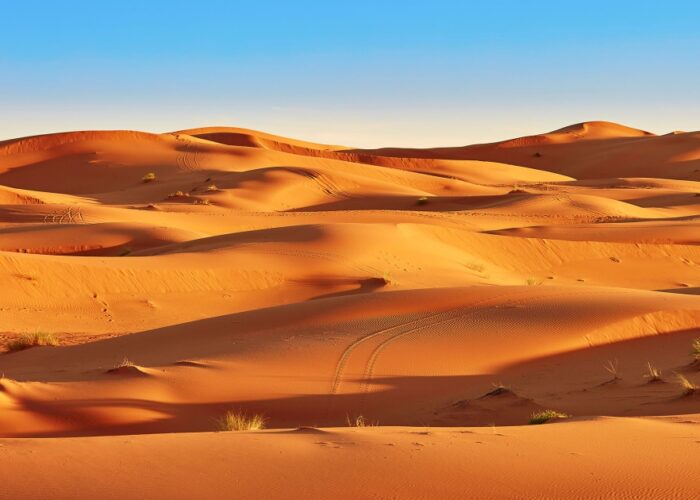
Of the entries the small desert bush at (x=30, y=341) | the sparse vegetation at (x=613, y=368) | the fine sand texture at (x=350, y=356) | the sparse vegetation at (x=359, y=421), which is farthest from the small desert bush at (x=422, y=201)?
the sparse vegetation at (x=359, y=421)

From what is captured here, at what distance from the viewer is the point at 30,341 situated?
15.7m

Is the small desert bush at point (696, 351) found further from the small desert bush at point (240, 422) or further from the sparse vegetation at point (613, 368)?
the small desert bush at point (240, 422)

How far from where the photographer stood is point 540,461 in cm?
652

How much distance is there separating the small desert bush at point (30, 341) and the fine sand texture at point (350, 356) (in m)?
0.02

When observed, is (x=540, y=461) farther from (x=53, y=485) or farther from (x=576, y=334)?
(x=576, y=334)

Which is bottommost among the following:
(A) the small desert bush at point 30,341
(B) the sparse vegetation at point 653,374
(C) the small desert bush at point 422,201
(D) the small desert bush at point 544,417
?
(A) the small desert bush at point 30,341

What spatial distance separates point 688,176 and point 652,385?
200 feet

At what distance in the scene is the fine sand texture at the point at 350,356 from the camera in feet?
20.4

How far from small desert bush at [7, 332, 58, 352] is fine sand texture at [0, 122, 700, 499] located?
0.02 metres

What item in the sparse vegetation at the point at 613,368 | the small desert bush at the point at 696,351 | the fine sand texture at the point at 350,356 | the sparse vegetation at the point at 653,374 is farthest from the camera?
the small desert bush at the point at 696,351

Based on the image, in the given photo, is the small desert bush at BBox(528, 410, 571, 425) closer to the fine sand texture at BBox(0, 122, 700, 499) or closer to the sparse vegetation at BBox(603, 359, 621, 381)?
the fine sand texture at BBox(0, 122, 700, 499)

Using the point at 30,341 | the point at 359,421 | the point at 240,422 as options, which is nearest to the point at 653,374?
the point at 359,421

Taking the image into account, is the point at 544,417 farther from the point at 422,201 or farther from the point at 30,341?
the point at 422,201

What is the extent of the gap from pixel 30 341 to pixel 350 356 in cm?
555
